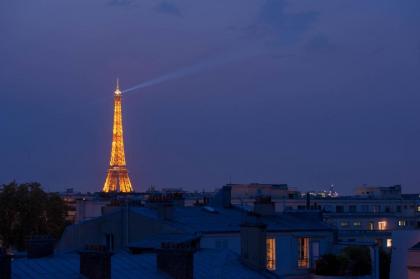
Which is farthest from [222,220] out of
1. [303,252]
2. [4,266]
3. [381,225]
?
Answer: [381,225]

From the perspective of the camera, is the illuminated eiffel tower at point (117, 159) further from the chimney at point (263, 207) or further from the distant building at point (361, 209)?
the chimney at point (263, 207)

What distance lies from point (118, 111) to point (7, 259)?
144 metres

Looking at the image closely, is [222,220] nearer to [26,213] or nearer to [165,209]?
[165,209]

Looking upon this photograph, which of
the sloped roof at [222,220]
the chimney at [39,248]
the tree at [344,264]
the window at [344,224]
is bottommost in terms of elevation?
the tree at [344,264]

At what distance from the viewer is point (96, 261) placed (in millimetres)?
23859

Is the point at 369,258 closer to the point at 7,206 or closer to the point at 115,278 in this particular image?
A: the point at 115,278

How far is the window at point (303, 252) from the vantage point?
45.6 meters

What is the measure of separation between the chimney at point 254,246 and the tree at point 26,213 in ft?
120

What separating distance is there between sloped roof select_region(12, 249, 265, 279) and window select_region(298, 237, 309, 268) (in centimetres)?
1403

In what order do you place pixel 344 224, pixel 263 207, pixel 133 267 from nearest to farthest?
pixel 133 267 < pixel 263 207 < pixel 344 224

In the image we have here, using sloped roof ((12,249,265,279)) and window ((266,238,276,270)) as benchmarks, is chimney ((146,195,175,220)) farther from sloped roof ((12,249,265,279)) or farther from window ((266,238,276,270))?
sloped roof ((12,249,265,279))

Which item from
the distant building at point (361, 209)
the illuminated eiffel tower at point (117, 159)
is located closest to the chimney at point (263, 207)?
the distant building at point (361, 209)

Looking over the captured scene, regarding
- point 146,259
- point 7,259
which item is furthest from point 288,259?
point 7,259

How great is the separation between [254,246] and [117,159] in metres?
133
